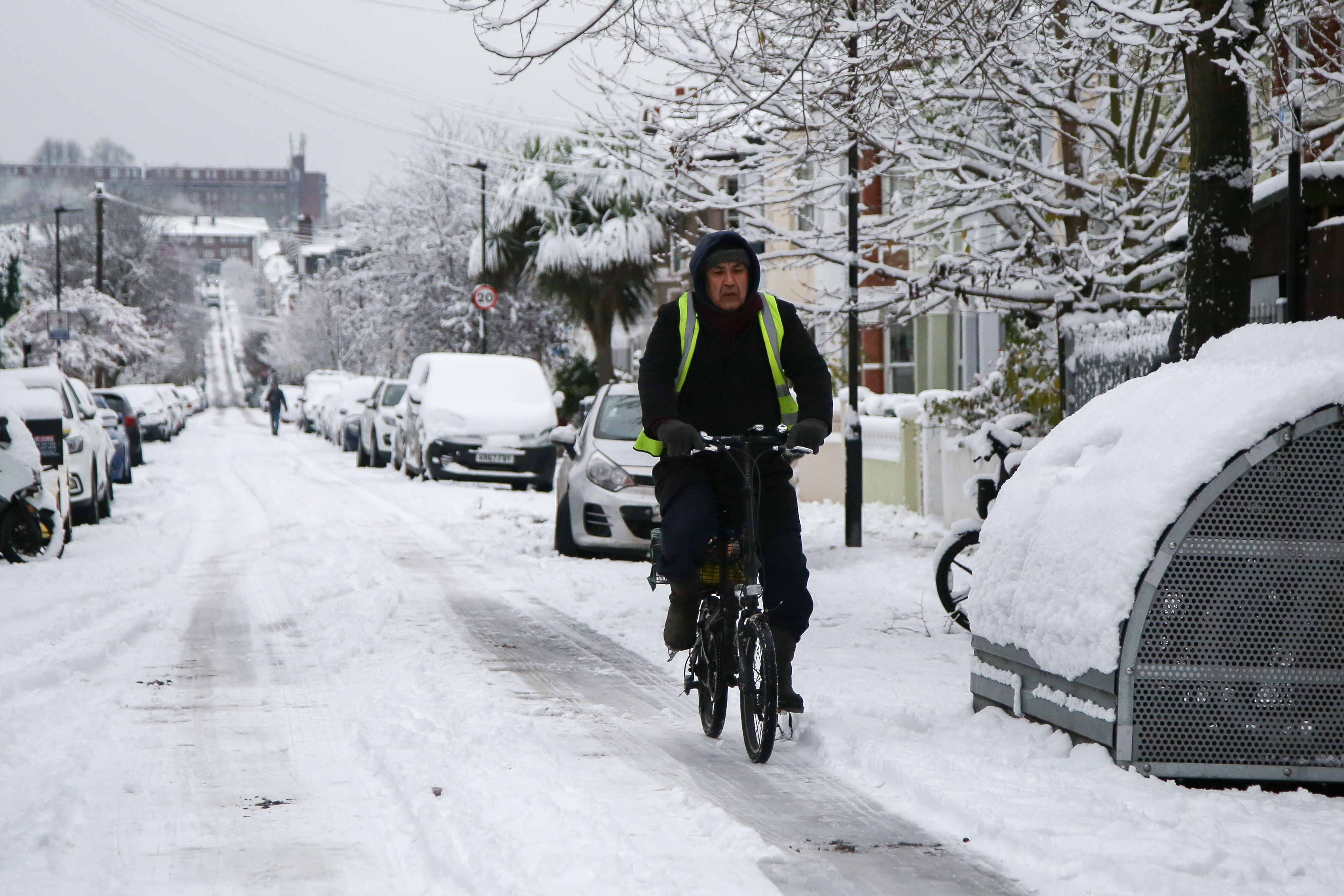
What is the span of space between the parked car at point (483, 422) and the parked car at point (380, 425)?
162 inches

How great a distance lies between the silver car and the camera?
13.2 meters

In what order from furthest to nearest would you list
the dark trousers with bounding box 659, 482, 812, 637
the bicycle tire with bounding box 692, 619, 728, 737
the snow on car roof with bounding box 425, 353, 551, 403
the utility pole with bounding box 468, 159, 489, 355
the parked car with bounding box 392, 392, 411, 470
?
the utility pole with bounding box 468, 159, 489, 355 → the parked car with bounding box 392, 392, 411, 470 → the snow on car roof with bounding box 425, 353, 551, 403 → the bicycle tire with bounding box 692, 619, 728, 737 → the dark trousers with bounding box 659, 482, 812, 637

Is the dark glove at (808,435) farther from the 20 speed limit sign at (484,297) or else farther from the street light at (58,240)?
the street light at (58,240)

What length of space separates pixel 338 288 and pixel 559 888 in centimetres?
7227

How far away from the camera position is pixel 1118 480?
5.42 meters

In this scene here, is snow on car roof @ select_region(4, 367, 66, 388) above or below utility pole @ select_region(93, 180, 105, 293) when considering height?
below

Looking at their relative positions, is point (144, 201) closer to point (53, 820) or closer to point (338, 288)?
point (338, 288)

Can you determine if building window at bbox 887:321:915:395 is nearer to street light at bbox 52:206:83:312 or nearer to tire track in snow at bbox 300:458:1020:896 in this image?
tire track in snow at bbox 300:458:1020:896

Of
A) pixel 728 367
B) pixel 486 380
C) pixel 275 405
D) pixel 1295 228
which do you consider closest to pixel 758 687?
pixel 728 367

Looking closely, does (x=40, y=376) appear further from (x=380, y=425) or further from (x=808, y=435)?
(x=808, y=435)

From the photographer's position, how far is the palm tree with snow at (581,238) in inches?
1515

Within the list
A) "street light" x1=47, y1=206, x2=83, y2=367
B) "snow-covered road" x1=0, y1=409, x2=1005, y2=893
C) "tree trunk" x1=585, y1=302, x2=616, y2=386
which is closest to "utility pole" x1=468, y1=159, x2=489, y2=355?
"tree trunk" x1=585, y1=302, x2=616, y2=386

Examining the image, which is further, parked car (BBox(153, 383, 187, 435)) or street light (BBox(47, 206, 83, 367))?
street light (BBox(47, 206, 83, 367))

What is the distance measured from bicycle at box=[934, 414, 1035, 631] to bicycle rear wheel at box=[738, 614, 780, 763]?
124 inches
